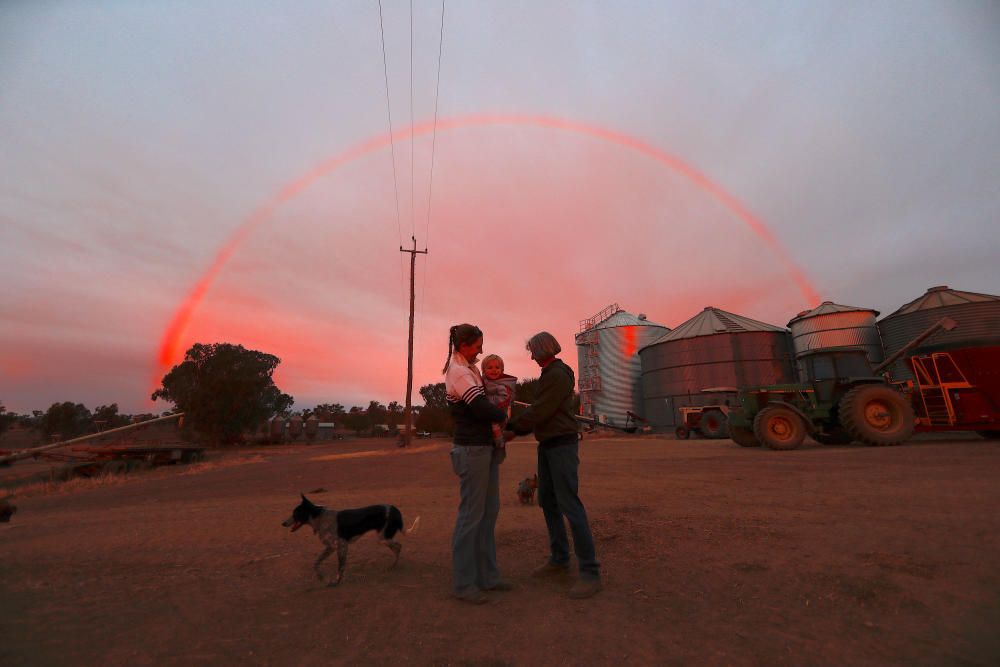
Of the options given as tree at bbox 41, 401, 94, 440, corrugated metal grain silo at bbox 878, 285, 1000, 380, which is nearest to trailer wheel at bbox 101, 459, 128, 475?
corrugated metal grain silo at bbox 878, 285, 1000, 380

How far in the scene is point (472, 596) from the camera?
10.1 feet

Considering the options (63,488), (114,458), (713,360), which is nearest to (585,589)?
(63,488)

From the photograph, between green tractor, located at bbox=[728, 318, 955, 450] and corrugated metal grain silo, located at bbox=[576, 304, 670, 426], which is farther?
corrugated metal grain silo, located at bbox=[576, 304, 670, 426]

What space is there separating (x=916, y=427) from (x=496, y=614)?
52.0 ft

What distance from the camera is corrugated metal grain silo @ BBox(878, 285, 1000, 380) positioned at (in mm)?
26500

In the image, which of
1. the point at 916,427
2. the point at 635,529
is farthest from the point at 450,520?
the point at 916,427

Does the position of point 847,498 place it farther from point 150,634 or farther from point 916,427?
point 916,427

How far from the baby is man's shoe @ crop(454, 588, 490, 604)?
1068 millimetres

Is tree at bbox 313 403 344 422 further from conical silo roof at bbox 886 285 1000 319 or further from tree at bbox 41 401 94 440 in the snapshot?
conical silo roof at bbox 886 285 1000 319

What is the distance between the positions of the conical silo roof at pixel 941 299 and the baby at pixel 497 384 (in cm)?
3846

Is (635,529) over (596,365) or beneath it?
beneath

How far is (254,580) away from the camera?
3.63 m

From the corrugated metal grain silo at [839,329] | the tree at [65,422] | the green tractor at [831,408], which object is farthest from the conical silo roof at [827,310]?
the tree at [65,422]

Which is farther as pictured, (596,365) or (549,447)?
(596,365)
